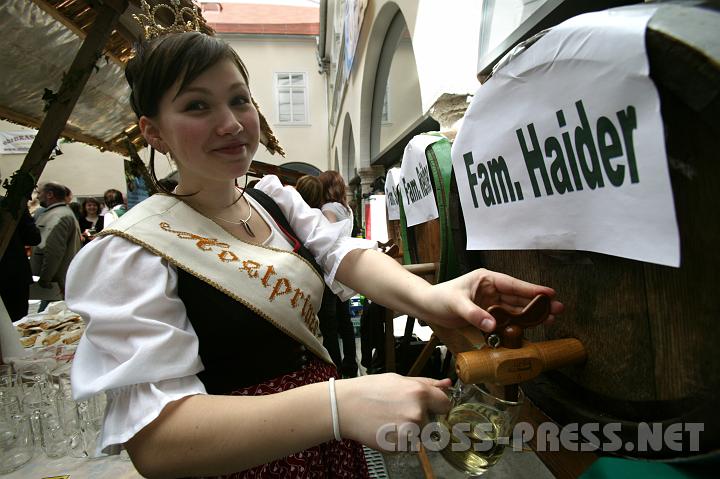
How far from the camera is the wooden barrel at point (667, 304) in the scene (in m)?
0.38

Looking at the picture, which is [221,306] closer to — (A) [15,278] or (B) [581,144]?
(B) [581,144]

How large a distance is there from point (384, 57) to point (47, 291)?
4759mm

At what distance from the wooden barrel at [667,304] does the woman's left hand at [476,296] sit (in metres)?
0.07

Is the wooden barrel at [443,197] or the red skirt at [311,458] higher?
the wooden barrel at [443,197]

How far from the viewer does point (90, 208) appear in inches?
249

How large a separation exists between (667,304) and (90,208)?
7.77 meters

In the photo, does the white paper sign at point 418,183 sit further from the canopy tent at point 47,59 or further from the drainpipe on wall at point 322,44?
the drainpipe on wall at point 322,44

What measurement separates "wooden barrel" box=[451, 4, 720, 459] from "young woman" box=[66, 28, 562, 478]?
0.09 m

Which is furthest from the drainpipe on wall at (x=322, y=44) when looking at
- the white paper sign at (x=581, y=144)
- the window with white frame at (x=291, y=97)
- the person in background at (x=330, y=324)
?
the white paper sign at (x=581, y=144)

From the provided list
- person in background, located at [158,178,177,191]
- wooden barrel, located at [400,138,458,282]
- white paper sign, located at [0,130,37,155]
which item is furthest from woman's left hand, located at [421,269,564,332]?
white paper sign, located at [0,130,37,155]

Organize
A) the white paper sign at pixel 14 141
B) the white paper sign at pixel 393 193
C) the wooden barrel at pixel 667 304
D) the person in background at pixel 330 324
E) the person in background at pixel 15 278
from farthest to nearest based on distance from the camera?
the white paper sign at pixel 14 141 → the person in background at pixel 15 278 → the person in background at pixel 330 324 → the white paper sign at pixel 393 193 → the wooden barrel at pixel 667 304

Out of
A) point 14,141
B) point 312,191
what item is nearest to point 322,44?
point 14,141

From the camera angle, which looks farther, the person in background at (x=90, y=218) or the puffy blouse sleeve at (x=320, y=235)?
the person in background at (x=90, y=218)

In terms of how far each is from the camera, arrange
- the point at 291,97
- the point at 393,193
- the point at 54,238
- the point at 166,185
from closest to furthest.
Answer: the point at 166,185 → the point at 393,193 → the point at 54,238 → the point at 291,97
